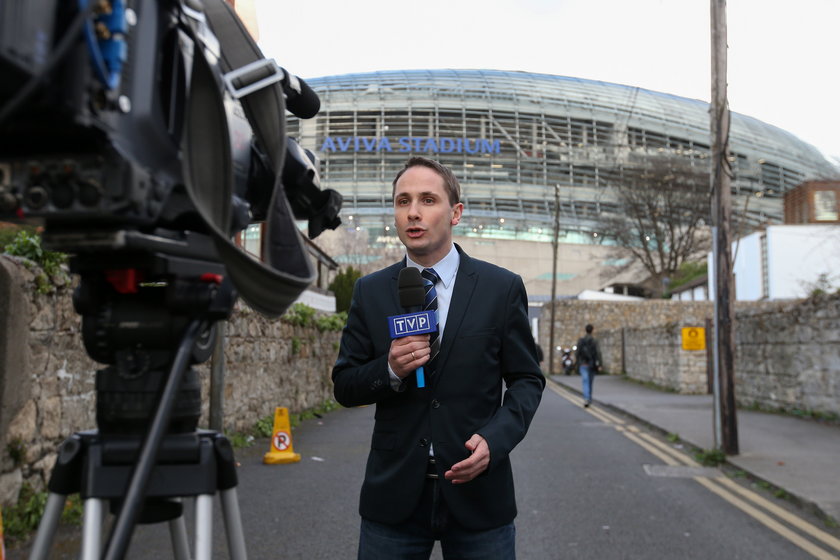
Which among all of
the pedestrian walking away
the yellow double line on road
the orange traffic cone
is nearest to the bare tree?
the pedestrian walking away

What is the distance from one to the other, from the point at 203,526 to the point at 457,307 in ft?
3.70

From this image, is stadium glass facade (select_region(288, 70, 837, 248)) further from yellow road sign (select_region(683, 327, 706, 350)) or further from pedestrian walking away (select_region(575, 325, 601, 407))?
yellow road sign (select_region(683, 327, 706, 350))

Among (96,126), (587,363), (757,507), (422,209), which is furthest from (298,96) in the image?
(587,363)

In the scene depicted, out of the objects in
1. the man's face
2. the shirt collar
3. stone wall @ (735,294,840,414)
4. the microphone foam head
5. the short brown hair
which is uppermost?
the short brown hair

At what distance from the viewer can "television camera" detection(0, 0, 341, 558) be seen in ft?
3.17

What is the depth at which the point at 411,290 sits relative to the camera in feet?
7.02

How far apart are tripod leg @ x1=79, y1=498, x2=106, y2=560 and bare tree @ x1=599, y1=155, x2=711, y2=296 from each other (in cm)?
5037

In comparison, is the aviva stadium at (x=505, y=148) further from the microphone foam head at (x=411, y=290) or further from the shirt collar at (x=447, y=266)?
the microphone foam head at (x=411, y=290)

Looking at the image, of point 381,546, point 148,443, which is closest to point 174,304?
point 148,443

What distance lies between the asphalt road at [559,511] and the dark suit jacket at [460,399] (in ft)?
9.36

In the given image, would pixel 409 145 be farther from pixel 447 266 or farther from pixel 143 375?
pixel 143 375

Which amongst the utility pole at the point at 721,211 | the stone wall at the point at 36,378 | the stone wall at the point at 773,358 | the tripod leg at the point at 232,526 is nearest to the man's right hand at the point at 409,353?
the tripod leg at the point at 232,526

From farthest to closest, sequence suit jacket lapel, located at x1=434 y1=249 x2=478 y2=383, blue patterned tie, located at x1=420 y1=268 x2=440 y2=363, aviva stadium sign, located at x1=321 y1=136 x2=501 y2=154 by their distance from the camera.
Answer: aviva stadium sign, located at x1=321 y1=136 x2=501 y2=154 < suit jacket lapel, located at x1=434 y1=249 x2=478 y2=383 < blue patterned tie, located at x1=420 y1=268 x2=440 y2=363

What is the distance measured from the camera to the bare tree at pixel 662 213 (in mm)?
48312
